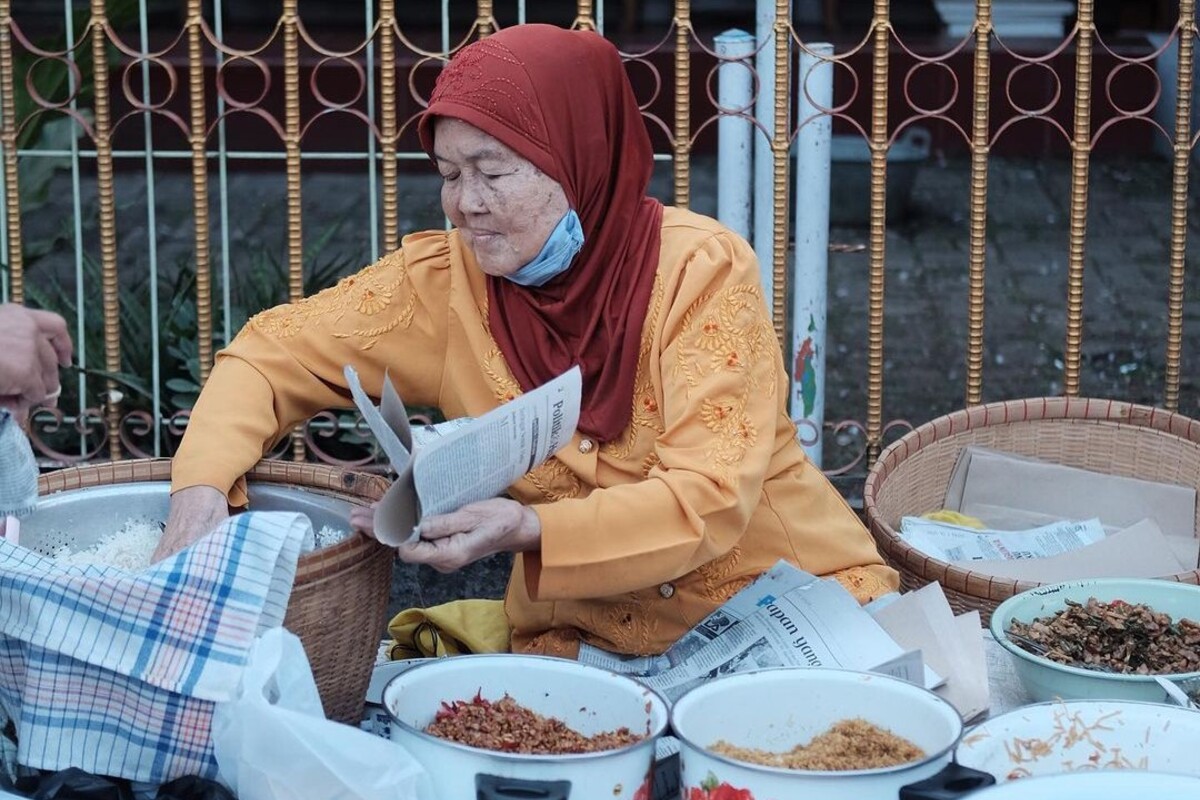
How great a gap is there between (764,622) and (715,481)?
0.22 metres

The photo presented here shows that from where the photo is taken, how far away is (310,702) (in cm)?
177

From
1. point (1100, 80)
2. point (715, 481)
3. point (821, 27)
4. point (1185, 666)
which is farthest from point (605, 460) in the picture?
point (821, 27)

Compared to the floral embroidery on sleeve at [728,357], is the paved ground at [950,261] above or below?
below

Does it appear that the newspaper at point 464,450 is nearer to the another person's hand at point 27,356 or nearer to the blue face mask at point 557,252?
the blue face mask at point 557,252

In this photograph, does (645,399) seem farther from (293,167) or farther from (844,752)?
(293,167)

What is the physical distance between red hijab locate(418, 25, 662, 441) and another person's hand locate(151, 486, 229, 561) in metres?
0.44

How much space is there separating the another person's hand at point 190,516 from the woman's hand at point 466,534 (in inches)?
12.6

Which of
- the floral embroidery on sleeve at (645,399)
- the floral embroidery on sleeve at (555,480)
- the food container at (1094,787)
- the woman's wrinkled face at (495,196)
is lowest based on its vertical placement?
the food container at (1094,787)

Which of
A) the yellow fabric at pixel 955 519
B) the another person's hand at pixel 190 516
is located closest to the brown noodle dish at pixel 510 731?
the another person's hand at pixel 190 516

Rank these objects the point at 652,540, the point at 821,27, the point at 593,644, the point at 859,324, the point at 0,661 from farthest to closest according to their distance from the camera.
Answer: the point at 821,27 → the point at 859,324 → the point at 593,644 → the point at 652,540 → the point at 0,661

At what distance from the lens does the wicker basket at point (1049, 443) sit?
9.93 ft

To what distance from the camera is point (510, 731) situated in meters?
1.85

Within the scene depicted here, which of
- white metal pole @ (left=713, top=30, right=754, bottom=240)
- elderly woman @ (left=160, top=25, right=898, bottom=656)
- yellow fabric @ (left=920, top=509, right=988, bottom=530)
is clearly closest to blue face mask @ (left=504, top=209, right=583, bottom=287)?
elderly woman @ (left=160, top=25, right=898, bottom=656)

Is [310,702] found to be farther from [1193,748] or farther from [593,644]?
[1193,748]
